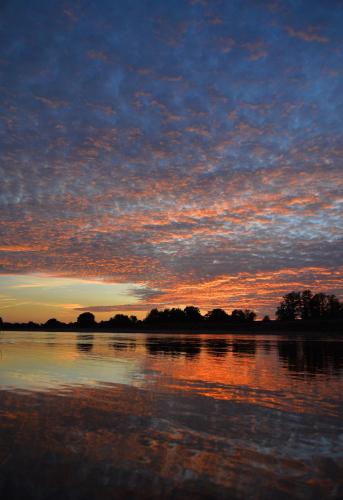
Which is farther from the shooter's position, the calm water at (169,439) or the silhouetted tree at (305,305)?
the silhouetted tree at (305,305)

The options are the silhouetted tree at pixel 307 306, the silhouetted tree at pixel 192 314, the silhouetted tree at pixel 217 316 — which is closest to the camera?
the silhouetted tree at pixel 307 306

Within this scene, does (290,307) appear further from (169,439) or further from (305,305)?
(169,439)

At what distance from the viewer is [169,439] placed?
29.4 feet

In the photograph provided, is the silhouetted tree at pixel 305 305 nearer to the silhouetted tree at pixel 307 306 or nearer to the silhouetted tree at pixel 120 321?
the silhouetted tree at pixel 307 306

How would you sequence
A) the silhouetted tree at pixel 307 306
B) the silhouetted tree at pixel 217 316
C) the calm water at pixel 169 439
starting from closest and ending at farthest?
the calm water at pixel 169 439, the silhouetted tree at pixel 307 306, the silhouetted tree at pixel 217 316

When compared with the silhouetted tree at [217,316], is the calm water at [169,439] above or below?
below

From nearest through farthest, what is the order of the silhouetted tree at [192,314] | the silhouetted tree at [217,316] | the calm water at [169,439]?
the calm water at [169,439] < the silhouetted tree at [217,316] < the silhouetted tree at [192,314]

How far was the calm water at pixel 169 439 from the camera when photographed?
6461 millimetres

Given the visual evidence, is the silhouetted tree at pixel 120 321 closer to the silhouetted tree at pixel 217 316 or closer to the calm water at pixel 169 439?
the silhouetted tree at pixel 217 316

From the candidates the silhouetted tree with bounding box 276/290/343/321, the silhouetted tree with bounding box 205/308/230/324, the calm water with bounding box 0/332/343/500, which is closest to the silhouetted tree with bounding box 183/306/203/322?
the silhouetted tree with bounding box 205/308/230/324

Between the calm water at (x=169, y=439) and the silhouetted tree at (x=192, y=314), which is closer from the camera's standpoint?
the calm water at (x=169, y=439)

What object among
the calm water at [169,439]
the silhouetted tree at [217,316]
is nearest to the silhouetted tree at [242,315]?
the silhouetted tree at [217,316]

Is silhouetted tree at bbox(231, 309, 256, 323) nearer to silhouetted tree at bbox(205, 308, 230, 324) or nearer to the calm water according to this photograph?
silhouetted tree at bbox(205, 308, 230, 324)

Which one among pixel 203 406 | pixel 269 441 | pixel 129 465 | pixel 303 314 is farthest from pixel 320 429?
pixel 303 314
